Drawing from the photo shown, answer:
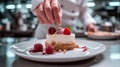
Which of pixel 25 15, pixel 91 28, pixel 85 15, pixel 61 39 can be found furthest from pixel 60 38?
pixel 25 15

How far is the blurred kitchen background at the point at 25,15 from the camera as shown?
2.65 meters

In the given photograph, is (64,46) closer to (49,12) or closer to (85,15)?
(49,12)

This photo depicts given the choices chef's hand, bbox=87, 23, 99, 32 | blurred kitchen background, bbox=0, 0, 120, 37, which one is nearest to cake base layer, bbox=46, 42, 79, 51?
chef's hand, bbox=87, 23, 99, 32

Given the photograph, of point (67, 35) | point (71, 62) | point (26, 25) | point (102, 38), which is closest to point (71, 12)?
point (102, 38)

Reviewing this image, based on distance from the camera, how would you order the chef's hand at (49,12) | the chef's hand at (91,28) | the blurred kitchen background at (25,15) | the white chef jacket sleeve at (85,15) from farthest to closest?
the blurred kitchen background at (25,15) < the white chef jacket sleeve at (85,15) < the chef's hand at (91,28) < the chef's hand at (49,12)

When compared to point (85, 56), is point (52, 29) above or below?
above

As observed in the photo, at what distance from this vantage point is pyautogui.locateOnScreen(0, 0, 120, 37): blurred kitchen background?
2646mm

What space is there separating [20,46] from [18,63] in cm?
17

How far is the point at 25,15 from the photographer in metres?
2.79

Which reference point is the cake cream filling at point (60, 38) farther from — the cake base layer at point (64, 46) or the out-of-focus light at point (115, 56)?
the out-of-focus light at point (115, 56)

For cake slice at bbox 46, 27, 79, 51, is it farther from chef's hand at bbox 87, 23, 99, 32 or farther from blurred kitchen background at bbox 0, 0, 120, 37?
blurred kitchen background at bbox 0, 0, 120, 37

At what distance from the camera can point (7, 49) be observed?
0.96m

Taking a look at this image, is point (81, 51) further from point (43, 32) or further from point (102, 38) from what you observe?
point (43, 32)

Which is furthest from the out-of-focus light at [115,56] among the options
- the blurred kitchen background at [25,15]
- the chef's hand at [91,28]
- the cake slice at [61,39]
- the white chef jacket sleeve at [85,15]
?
the blurred kitchen background at [25,15]
